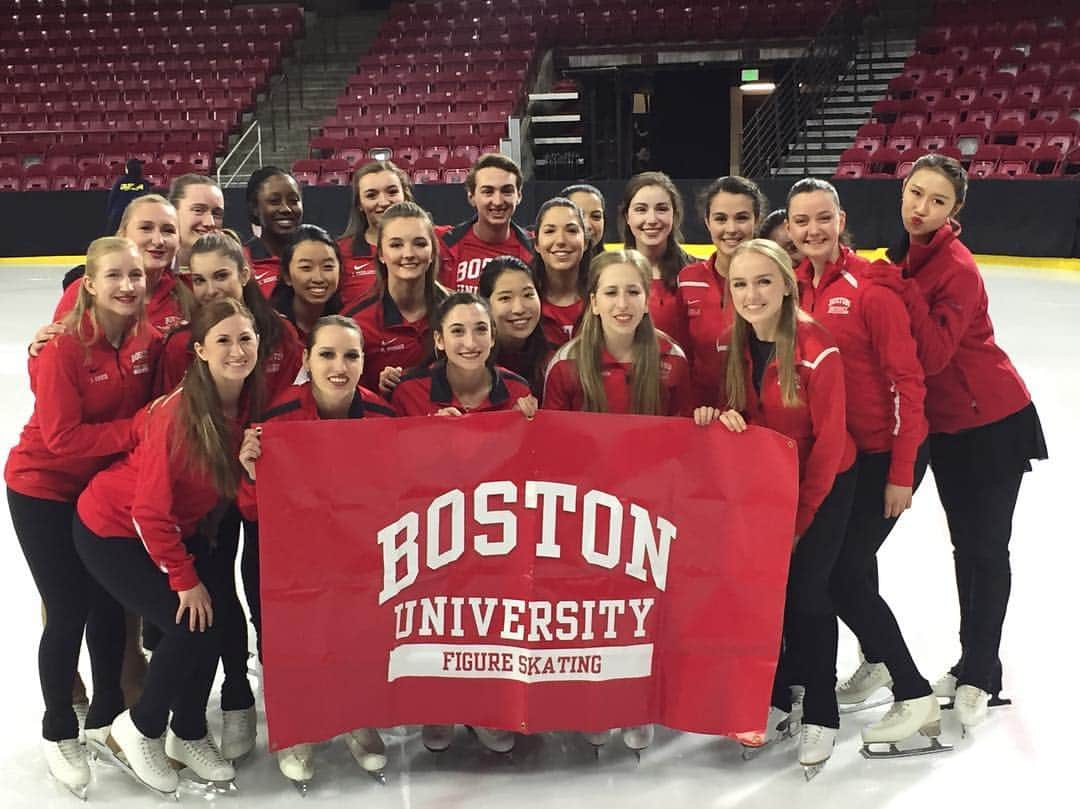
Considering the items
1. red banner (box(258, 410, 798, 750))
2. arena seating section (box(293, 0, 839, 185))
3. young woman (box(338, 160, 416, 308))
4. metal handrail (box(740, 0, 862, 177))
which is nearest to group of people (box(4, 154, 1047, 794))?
red banner (box(258, 410, 798, 750))

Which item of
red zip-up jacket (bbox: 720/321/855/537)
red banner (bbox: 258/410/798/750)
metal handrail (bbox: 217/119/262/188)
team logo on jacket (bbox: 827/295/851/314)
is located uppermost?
metal handrail (bbox: 217/119/262/188)

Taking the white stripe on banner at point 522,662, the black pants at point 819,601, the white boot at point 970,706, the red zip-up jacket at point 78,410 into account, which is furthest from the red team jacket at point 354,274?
the white boot at point 970,706

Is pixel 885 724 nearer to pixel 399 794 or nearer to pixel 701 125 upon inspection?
pixel 399 794

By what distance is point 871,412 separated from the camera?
3.10m

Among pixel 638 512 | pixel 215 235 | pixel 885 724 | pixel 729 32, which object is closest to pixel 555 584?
pixel 638 512

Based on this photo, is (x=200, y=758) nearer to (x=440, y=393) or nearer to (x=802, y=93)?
(x=440, y=393)

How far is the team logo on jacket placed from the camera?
3.09m

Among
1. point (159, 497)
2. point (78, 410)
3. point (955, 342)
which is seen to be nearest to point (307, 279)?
point (78, 410)

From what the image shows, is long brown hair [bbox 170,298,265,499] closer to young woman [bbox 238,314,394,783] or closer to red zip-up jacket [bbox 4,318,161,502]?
young woman [bbox 238,314,394,783]

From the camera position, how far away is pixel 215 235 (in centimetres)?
340

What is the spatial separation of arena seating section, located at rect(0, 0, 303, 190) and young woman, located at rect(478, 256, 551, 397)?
45.3 ft

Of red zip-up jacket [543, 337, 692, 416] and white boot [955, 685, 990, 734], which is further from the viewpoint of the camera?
white boot [955, 685, 990, 734]

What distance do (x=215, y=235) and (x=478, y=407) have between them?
96 cm

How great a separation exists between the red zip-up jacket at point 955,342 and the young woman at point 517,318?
1.09m
